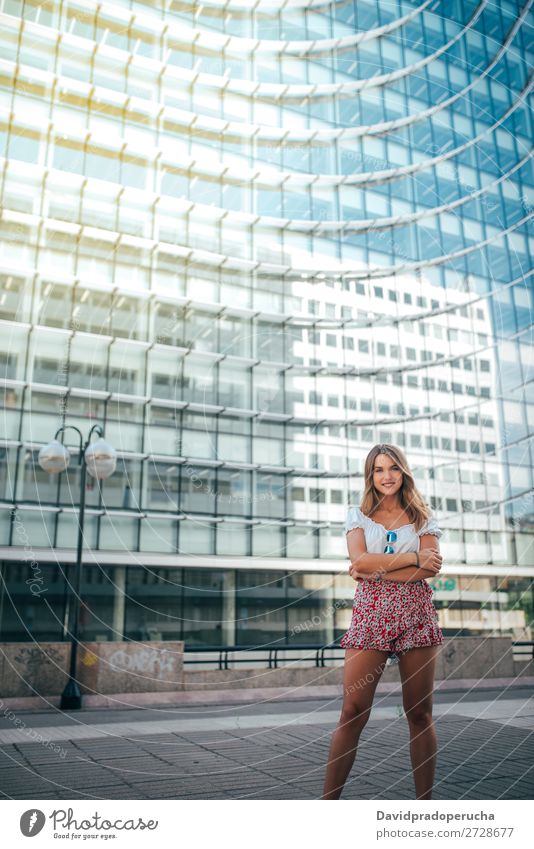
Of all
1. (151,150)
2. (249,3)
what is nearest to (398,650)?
(151,150)

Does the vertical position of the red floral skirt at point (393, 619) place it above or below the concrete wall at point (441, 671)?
above

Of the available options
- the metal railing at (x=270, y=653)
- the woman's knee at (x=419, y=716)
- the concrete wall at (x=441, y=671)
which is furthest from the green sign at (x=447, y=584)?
the woman's knee at (x=419, y=716)

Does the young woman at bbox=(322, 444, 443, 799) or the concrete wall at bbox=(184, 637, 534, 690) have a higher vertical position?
the young woman at bbox=(322, 444, 443, 799)

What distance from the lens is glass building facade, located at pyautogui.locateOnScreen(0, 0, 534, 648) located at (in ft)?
82.9

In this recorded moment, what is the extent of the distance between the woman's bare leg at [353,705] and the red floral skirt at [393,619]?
6cm

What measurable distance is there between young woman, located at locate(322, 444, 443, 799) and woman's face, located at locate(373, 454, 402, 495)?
0.13 meters

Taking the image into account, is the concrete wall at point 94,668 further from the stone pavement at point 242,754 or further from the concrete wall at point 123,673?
the stone pavement at point 242,754

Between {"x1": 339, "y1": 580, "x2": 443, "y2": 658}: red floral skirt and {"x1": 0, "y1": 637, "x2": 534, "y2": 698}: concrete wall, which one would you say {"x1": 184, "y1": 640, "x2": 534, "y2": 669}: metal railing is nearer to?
{"x1": 0, "y1": 637, "x2": 534, "y2": 698}: concrete wall

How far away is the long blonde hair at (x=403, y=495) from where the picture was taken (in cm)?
370

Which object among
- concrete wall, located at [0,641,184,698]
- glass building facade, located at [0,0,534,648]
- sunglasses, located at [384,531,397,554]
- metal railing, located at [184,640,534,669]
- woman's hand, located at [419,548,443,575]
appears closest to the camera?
woman's hand, located at [419,548,443,575]

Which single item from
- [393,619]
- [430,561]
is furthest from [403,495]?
[393,619]

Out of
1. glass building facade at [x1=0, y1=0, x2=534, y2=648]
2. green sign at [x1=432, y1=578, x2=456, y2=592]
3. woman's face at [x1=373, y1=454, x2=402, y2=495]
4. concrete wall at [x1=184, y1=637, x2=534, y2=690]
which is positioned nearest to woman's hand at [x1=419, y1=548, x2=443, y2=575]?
woman's face at [x1=373, y1=454, x2=402, y2=495]

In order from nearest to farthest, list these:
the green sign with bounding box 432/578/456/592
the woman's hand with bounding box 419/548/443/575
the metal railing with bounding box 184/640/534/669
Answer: the woman's hand with bounding box 419/548/443/575 → the metal railing with bounding box 184/640/534/669 → the green sign with bounding box 432/578/456/592

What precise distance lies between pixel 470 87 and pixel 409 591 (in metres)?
25.2
